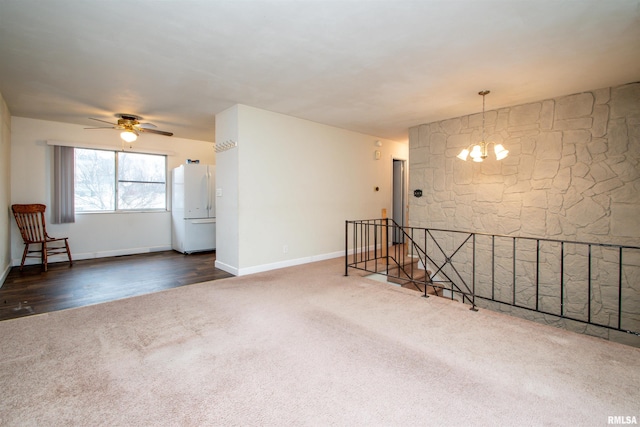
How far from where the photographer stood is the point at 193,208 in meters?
6.56

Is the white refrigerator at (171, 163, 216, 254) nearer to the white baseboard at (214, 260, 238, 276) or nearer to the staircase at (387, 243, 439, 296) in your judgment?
the white baseboard at (214, 260, 238, 276)

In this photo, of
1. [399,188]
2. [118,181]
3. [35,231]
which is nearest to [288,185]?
[399,188]

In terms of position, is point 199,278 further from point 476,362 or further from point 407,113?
point 407,113

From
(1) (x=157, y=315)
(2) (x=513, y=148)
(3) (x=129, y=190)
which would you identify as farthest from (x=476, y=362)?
(3) (x=129, y=190)

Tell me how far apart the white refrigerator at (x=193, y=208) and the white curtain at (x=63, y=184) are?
6.04ft

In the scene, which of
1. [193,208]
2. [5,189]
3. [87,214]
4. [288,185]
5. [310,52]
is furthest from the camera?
[193,208]

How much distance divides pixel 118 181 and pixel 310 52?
5.58 metres

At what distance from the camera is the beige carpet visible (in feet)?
5.65

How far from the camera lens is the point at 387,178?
7.22 metres

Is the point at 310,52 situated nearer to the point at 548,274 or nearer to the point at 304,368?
the point at 304,368

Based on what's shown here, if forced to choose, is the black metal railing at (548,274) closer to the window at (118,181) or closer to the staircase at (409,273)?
the staircase at (409,273)

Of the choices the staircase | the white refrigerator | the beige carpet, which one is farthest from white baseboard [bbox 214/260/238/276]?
the staircase

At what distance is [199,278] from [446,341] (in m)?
3.58

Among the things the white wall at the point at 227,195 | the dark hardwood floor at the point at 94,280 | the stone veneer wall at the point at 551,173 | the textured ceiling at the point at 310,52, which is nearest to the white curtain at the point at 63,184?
A: the dark hardwood floor at the point at 94,280
